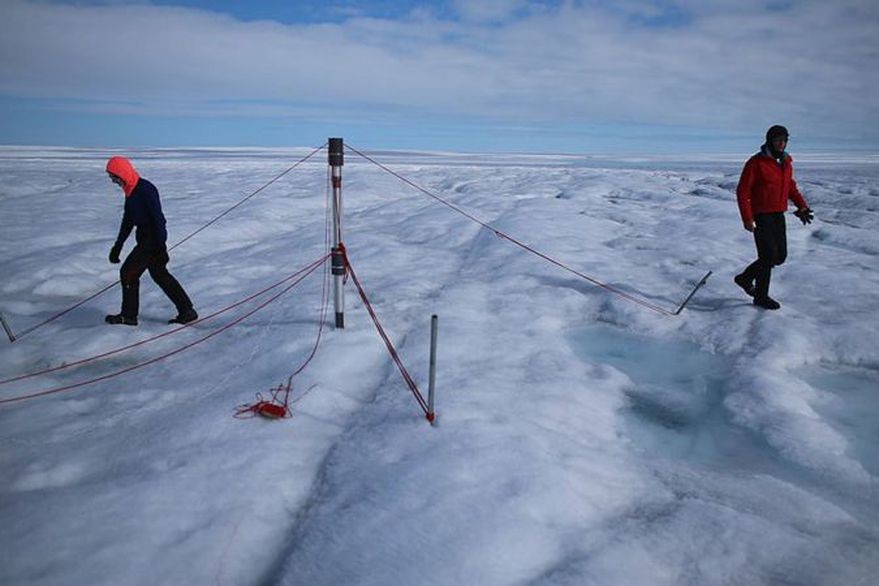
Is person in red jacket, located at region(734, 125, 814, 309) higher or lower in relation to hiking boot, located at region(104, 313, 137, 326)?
higher

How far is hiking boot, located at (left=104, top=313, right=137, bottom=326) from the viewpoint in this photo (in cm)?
495

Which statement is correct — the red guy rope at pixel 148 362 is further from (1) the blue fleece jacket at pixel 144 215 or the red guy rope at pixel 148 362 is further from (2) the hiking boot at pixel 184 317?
(1) the blue fleece jacket at pixel 144 215

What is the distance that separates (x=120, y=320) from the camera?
4957 millimetres

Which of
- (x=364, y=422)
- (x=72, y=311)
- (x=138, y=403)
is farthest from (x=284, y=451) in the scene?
(x=72, y=311)

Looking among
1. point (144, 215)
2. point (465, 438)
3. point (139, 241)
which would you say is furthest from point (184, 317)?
point (465, 438)

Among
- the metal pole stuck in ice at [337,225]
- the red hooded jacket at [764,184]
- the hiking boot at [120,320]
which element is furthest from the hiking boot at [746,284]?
the hiking boot at [120,320]

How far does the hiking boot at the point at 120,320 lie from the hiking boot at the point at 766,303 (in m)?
6.21

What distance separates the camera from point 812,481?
2.61 meters

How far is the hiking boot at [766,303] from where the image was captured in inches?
199

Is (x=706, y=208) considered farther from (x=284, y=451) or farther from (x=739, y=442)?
(x=284, y=451)

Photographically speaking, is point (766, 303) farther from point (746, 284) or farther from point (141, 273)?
point (141, 273)

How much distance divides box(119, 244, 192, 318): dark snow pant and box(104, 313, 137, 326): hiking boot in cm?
3

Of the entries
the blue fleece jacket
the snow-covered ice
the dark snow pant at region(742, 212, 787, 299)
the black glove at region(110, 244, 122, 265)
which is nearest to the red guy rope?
the snow-covered ice

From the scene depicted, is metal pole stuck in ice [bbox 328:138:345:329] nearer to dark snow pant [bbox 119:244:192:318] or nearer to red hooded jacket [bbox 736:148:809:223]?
dark snow pant [bbox 119:244:192:318]
